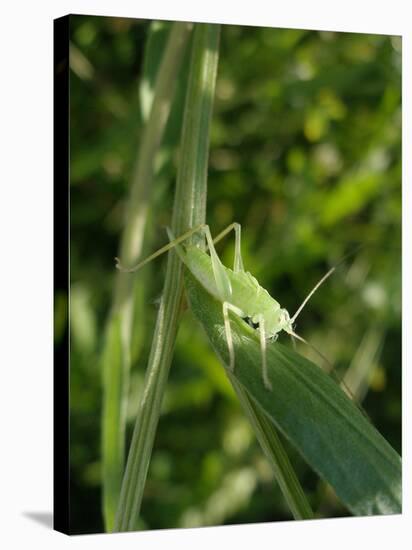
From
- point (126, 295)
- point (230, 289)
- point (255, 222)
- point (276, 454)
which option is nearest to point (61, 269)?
point (126, 295)

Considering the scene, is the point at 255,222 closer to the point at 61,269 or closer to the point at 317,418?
the point at 61,269

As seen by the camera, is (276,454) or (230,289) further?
(230,289)

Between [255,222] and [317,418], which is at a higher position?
[255,222]

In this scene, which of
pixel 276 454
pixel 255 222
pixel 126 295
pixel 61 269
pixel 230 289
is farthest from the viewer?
pixel 255 222

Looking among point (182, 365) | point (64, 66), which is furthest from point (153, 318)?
point (64, 66)

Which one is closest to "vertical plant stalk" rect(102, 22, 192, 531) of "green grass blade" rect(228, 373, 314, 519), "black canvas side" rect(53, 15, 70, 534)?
"black canvas side" rect(53, 15, 70, 534)

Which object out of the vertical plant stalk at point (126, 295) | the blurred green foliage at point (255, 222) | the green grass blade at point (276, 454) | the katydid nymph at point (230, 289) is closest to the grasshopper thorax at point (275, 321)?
the katydid nymph at point (230, 289)
